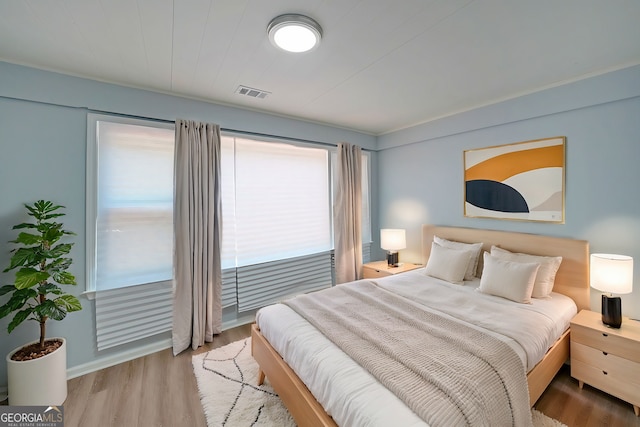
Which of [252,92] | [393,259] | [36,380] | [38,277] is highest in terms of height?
[252,92]

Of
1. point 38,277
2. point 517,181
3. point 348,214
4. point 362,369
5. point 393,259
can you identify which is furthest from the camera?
point 348,214

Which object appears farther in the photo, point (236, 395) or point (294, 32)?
point (236, 395)

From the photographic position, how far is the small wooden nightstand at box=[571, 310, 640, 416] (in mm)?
1807

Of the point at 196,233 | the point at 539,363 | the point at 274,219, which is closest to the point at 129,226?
the point at 196,233

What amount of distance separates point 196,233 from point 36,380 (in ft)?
4.78

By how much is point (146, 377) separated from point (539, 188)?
4.06 m

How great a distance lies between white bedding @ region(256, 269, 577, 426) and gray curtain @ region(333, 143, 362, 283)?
1083 mm

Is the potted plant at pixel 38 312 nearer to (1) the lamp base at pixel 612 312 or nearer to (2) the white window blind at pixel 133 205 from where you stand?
(2) the white window blind at pixel 133 205

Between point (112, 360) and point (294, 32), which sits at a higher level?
point (294, 32)

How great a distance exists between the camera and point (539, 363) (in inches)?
70.4

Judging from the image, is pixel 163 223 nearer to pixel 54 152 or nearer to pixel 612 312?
pixel 54 152

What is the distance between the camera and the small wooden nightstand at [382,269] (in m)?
3.49

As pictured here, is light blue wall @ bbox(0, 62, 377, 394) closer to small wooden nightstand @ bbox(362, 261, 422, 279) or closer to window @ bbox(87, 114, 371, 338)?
window @ bbox(87, 114, 371, 338)

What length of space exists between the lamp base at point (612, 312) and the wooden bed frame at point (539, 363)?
0.28 meters
